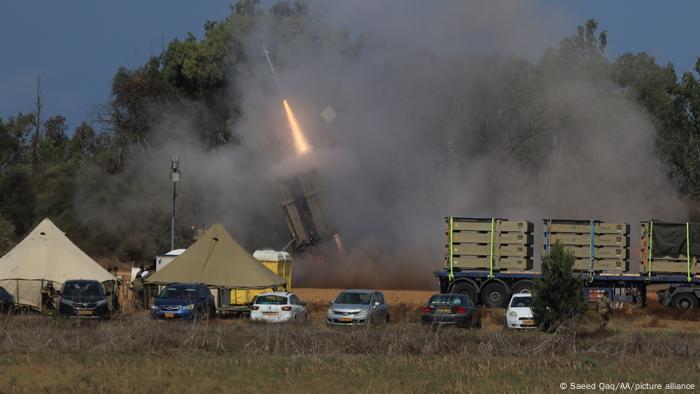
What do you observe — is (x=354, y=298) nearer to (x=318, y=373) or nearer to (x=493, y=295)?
(x=493, y=295)

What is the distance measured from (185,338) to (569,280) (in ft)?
35.4

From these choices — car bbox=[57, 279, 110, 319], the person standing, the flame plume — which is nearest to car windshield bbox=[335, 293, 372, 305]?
the person standing

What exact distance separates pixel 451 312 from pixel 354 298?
10.6 ft

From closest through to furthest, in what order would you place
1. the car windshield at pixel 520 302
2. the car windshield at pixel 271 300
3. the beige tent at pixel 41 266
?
the car windshield at pixel 520 302
the car windshield at pixel 271 300
the beige tent at pixel 41 266

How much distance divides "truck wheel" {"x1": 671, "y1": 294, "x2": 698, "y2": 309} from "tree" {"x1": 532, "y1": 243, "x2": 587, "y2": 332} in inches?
474

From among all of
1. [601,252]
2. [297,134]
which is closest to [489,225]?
[601,252]

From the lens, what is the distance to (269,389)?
20203 mm

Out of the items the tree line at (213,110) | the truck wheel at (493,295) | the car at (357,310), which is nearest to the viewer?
the car at (357,310)

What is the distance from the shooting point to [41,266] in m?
39.5

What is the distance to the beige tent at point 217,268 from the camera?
3728cm

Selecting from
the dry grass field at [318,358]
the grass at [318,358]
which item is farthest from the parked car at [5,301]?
the grass at [318,358]

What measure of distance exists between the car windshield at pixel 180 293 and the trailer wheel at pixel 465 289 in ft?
38.4

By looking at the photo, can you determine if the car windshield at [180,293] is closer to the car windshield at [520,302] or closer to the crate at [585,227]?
the car windshield at [520,302]

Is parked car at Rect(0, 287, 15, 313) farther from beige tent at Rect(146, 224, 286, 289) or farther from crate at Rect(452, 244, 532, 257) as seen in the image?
crate at Rect(452, 244, 532, 257)
